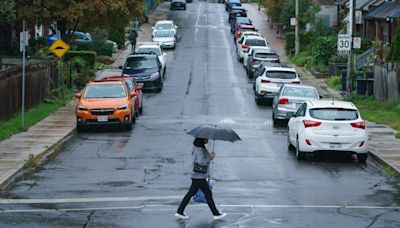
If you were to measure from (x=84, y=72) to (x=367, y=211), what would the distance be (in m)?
30.7

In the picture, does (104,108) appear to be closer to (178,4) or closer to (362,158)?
(362,158)

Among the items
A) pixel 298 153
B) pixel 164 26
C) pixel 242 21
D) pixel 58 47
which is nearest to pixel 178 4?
pixel 242 21

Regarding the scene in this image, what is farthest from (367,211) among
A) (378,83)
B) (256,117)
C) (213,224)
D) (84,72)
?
(84,72)

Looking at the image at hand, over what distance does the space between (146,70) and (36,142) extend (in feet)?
60.4

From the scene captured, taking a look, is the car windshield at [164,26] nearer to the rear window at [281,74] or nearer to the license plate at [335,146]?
the rear window at [281,74]

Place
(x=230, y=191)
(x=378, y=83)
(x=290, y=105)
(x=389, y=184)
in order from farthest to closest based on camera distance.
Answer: (x=378, y=83)
(x=290, y=105)
(x=389, y=184)
(x=230, y=191)

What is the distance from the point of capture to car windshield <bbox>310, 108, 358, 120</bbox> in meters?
23.1

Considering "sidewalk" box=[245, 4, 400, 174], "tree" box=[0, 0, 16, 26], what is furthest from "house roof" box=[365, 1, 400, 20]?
"tree" box=[0, 0, 16, 26]

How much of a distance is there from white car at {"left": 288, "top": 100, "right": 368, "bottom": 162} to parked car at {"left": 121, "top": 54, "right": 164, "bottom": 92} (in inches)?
808

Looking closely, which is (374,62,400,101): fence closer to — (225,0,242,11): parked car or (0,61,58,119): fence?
(0,61,58,119): fence

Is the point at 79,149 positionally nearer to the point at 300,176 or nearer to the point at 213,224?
the point at 300,176

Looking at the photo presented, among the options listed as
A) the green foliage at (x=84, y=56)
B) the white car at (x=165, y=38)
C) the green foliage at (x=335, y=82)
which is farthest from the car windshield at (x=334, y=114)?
the white car at (x=165, y=38)

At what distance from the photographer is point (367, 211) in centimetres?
1606

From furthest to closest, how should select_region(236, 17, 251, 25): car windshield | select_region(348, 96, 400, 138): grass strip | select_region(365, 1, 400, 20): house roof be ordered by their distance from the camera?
select_region(236, 17, 251, 25): car windshield, select_region(365, 1, 400, 20): house roof, select_region(348, 96, 400, 138): grass strip
